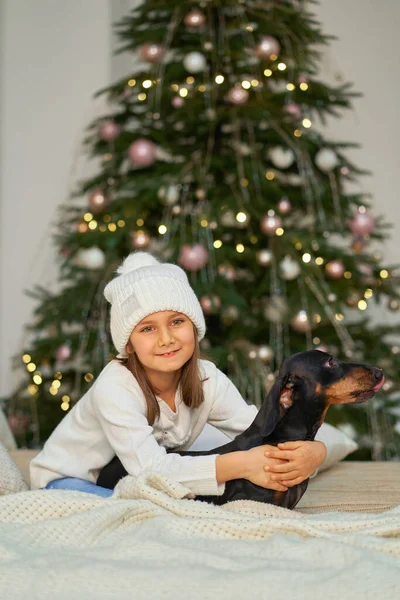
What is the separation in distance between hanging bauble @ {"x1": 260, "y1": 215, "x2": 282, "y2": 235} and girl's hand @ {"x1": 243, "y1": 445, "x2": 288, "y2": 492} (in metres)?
1.87

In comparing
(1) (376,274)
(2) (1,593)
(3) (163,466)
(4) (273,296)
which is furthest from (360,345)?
(2) (1,593)

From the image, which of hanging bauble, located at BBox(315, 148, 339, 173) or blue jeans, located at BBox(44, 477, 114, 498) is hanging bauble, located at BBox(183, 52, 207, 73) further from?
blue jeans, located at BBox(44, 477, 114, 498)

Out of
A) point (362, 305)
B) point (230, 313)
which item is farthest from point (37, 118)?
point (362, 305)

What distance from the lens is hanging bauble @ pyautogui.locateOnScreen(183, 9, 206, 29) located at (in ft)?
12.0

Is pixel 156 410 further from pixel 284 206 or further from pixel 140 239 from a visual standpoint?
pixel 284 206

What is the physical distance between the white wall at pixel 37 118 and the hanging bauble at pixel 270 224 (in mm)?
1539

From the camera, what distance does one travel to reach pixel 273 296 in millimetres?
3482

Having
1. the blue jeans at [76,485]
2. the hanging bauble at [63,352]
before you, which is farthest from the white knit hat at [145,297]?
the hanging bauble at [63,352]

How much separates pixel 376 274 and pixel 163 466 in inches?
86.1

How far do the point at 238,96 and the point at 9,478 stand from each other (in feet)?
6.81

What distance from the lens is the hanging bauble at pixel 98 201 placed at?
3682mm

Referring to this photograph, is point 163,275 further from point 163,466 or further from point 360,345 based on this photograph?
point 360,345

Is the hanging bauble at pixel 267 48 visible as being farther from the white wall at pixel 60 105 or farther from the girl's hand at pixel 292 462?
the girl's hand at pixel 292 462

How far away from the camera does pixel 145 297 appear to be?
6.33ft
